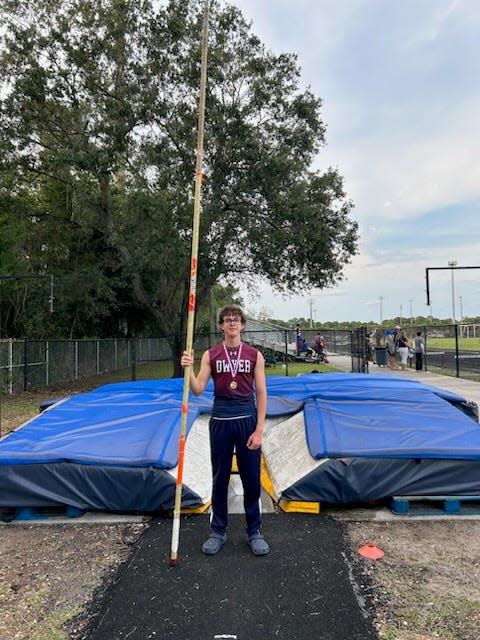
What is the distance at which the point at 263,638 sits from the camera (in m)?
2.67

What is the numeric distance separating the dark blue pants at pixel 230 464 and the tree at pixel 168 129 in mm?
11639

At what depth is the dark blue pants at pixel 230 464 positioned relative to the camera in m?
3.63

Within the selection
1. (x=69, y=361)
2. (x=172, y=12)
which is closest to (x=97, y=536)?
(x=69, y=361)

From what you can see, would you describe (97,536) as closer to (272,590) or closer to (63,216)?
(272,590)

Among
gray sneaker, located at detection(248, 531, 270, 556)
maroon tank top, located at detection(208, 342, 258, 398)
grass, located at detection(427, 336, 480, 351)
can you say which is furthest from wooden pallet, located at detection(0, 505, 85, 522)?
grass, located at detection(427, 336, 480, 351)

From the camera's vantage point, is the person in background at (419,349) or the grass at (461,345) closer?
the person in background at (419,349)

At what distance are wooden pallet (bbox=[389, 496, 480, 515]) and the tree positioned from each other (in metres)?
11.5

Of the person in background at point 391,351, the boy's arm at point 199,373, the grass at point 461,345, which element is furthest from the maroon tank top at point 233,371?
the grass at point 461,345

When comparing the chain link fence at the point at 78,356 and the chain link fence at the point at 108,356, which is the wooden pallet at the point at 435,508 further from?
the chain link fence at the point at 108,356

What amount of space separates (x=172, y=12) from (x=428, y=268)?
52.5ft

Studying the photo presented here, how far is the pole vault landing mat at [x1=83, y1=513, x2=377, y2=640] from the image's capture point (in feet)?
9.04

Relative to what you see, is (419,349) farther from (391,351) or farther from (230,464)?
(230,464)

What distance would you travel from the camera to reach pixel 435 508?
15.4 feet

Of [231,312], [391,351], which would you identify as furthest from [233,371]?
[391,351]
